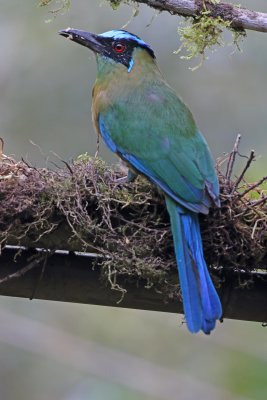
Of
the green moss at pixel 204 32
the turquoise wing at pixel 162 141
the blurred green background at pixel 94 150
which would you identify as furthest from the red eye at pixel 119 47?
the blurred green background at pixel 94 150

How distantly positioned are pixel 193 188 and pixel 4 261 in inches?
29.6

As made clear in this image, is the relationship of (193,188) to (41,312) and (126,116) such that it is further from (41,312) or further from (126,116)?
(41,312)

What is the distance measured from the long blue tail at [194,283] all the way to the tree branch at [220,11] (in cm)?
75

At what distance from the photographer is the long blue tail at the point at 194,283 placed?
3.31 m

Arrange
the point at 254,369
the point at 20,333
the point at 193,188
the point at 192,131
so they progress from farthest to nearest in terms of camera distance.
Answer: the point at 20,333 → the point at 254,369 → the point at 192,131 → the point at 193,188

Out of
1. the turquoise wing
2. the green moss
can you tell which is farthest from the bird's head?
the green moss

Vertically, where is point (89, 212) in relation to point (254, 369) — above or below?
above

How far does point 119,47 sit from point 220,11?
0.87 meters

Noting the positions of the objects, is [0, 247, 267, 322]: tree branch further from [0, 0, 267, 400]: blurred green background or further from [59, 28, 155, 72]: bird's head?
[0, 0, 267, 400]: blurred green background

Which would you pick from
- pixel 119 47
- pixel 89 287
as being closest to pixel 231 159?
pixel 89 287

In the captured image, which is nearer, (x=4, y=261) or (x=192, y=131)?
(x=4, y=261)

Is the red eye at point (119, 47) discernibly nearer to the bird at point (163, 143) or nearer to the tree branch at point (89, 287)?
the bird at point (163, 143)

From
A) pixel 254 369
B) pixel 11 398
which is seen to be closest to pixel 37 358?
pixel 11 398

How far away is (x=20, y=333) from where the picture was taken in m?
7.34
